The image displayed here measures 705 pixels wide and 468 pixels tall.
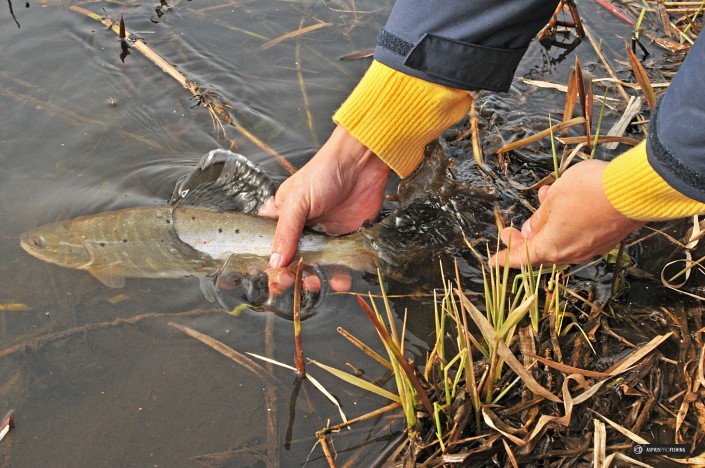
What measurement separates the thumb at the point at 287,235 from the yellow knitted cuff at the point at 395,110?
0.47 m

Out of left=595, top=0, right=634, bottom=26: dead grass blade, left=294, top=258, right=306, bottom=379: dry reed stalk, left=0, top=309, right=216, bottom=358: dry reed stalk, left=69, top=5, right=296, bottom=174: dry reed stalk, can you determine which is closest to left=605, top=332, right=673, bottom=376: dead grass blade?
left=294, top=258, right=306, bottom=379: dry reed stalk

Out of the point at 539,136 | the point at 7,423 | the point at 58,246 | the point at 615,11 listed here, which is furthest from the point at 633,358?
the point at 615,11

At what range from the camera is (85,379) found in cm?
269

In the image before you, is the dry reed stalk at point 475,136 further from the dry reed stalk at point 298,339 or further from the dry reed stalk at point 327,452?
the dry reed stalk at point 327,452

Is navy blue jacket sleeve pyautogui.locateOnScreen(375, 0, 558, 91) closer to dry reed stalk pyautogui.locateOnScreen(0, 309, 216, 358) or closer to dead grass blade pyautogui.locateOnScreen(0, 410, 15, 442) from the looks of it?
Result: dry reed stalk pyautogui.locateOnScreen(0, 309, 216, 358)

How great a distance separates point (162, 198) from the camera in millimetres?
3506

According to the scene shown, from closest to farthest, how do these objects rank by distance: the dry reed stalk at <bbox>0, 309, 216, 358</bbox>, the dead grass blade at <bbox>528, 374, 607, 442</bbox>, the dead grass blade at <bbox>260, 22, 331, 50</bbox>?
the dead grass blade at <bbox>528, 374, 607, 442</bbox>
the dry reed stalk at <bbox>0, 309, 216, 358</bbox>
the dead grass blade at <bbox>260, 22, 331, 50</bbox>

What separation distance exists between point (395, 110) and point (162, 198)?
142 centimetres

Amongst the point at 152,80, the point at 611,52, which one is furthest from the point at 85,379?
the point at 611,52

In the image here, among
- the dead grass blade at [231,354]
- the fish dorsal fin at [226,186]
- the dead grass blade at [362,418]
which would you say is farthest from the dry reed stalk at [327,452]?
the fish dorsal fin at [226,186]

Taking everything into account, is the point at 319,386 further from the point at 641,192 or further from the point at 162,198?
the point at 162,198

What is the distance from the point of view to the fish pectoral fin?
3.07 m

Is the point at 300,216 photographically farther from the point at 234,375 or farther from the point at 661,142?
the point at 661,142

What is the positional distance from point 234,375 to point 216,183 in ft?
3.74
